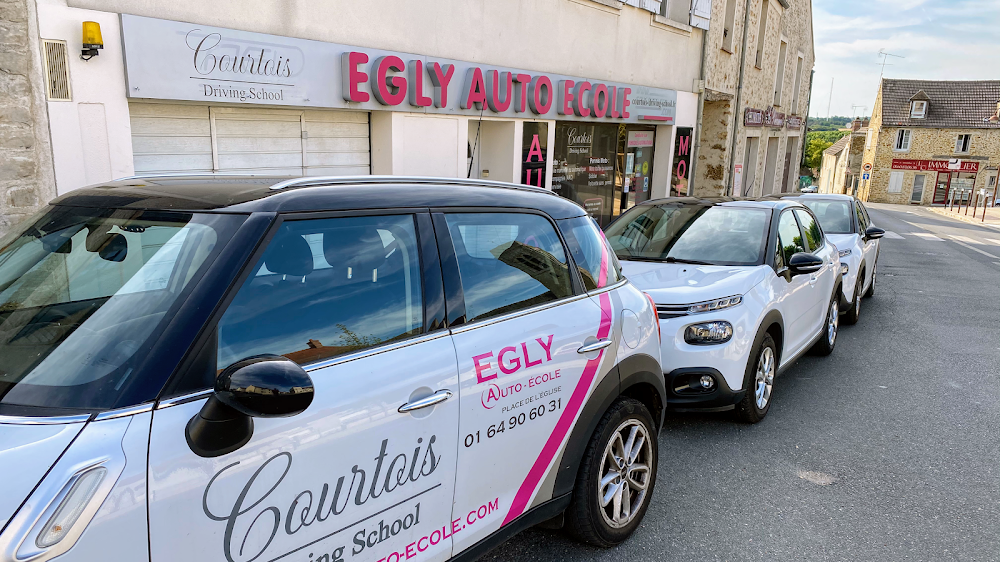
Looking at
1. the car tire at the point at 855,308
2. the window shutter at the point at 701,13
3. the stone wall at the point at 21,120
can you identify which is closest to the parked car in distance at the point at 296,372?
the stone wall at the point at 21,120

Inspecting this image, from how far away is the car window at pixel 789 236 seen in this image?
5.79 m

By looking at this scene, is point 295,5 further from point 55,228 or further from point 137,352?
point 137,352

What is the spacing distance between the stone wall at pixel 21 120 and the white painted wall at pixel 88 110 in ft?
0.28

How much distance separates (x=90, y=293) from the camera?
206 cm

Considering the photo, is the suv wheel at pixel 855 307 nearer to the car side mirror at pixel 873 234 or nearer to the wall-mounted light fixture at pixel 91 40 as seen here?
the car side mirror at pixel 873 234

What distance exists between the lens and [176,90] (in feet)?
19.9

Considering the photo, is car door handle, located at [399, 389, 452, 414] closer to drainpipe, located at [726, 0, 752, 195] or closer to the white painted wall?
the white painted wall

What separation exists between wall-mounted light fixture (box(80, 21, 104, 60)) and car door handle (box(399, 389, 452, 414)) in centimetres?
485

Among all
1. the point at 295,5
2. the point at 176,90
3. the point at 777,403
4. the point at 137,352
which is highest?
the point at 295,5

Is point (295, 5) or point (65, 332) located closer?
point (65, 332)

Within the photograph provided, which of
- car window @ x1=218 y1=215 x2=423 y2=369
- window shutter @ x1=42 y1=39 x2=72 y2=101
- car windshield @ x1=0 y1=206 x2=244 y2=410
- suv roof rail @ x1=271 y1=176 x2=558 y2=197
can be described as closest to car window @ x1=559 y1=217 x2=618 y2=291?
suv roof rail @ x1=271 y1=176 x2=558 y2=197

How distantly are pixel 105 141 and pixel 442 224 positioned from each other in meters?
4.54

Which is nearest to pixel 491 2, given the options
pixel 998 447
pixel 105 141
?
pixel 105 141

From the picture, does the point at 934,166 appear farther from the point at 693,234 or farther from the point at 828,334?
the point at 693,234
